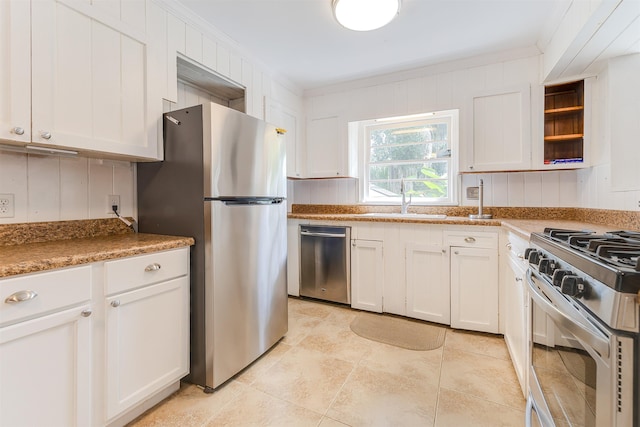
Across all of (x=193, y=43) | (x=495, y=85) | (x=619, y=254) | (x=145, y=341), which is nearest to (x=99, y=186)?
(x=145, y=341)

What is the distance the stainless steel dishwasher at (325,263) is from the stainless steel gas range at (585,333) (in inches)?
67.2

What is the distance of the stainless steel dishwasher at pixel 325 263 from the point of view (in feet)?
9.12

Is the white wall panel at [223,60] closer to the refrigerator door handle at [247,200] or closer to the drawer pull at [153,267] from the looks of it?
the refrigerator door handle at [247,200]

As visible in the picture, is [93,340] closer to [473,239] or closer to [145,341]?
[145,341]

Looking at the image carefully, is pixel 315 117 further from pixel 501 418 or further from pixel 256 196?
pixel 501 418

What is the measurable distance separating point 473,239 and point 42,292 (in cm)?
255

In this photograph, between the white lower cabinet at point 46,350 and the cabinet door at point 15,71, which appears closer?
the white lower cabinet at point 46,350

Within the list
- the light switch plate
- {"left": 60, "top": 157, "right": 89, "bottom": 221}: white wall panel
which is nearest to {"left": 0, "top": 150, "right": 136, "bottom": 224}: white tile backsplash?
{"left": 60, "top": 157, "right": 89, "bottom": 221}: white wall panel

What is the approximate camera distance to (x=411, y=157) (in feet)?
10.4

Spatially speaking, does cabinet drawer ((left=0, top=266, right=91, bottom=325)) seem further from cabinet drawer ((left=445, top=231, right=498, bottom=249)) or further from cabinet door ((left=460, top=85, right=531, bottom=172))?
cabinet door ((left=460, top=85, right=531, bottom=172))

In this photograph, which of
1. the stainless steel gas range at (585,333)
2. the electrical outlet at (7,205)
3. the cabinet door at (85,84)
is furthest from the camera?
the electrical outlet at (7,205)

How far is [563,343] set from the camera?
0.93 metres

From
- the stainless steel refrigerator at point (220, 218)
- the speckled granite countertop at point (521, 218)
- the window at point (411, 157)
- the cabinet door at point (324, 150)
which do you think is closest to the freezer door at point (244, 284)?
the stainless steel refrigerator at point (220, 218)

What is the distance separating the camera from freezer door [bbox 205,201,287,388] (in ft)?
5.28
